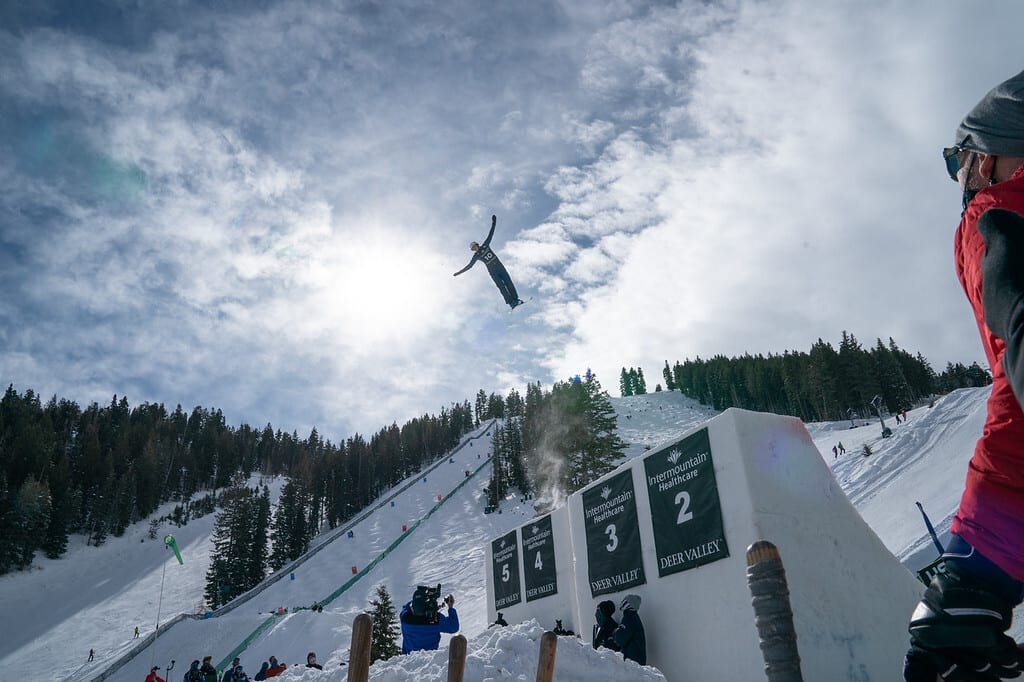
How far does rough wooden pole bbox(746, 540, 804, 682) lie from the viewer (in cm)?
172

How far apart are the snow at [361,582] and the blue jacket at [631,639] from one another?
1.73 metres

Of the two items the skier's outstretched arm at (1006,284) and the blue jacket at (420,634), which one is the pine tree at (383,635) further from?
the skier's outstretched arm at (1006,284)

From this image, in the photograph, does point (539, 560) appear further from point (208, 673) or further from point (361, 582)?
point (361, 582)

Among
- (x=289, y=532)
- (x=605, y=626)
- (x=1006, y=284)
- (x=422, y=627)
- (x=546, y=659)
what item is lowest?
(x=605, y=626)

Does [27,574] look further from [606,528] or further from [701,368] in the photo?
[701,368]

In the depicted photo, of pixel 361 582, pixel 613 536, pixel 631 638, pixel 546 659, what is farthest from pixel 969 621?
pixel 361 582

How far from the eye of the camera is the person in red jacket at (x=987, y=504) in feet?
5.12

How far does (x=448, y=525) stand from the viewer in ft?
172

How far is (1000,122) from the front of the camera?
5.77 ft

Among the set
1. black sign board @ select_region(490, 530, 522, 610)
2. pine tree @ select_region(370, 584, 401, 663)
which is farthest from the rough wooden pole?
pine tree @ select_region(370, 584, 401, 663)

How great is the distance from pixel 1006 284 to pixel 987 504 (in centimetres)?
77

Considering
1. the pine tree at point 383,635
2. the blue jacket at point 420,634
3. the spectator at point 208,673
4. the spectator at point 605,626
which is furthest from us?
the pine tree at point 383,635

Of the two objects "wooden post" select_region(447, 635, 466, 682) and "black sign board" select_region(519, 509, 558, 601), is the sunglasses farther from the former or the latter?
"black sign board" select_region(519, 509, 558, 601)

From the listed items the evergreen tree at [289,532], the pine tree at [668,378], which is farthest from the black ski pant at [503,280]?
the pine tree at [668,378]
